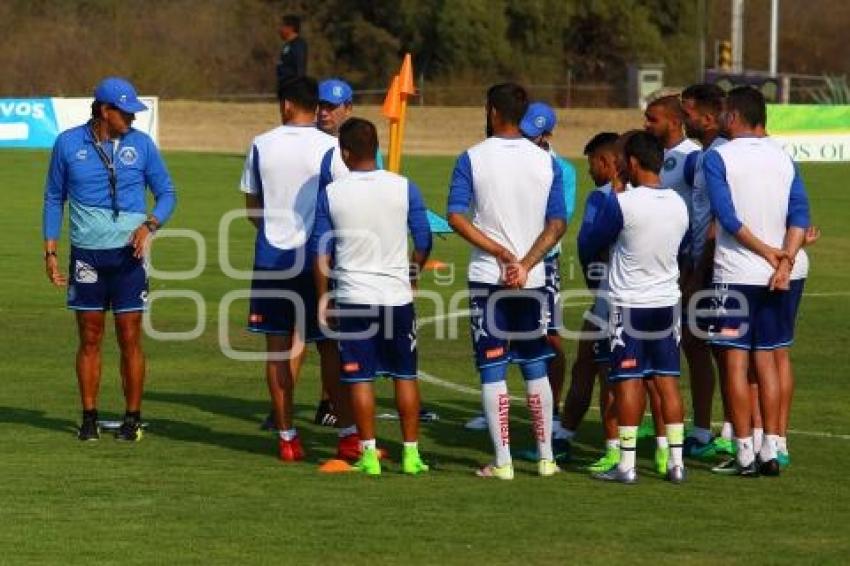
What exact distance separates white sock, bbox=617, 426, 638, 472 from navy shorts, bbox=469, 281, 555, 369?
60 centimetres

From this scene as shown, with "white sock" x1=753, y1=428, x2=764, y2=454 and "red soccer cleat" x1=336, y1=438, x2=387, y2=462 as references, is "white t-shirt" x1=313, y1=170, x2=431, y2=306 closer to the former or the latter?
"red soccer cleat" x1=336, y1=438, x2=387, y2=462

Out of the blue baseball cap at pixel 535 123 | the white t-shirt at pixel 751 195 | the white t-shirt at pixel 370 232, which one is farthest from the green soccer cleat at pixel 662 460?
the blue baseball cap at pixel 535 123

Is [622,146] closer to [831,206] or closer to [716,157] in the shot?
[716,157]

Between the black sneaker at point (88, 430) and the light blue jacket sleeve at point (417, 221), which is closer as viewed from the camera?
the light blue jacket sleeve at point (417, 221)

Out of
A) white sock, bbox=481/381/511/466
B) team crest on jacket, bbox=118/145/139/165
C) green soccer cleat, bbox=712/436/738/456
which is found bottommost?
green soccer cleat, bbox=712/436/738/456

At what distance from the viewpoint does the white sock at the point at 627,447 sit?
440 inches

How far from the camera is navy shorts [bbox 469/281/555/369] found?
1124cm

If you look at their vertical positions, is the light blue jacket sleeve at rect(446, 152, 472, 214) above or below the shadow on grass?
above

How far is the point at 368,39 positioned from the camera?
73.4m

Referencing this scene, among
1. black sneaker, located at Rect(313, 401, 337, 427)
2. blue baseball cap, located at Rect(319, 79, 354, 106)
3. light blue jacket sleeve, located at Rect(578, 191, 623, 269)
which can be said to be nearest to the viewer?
light blue jacket sleeve, located at Rect(578, 191, 623, 269)

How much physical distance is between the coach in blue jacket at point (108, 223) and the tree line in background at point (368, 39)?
53915mm

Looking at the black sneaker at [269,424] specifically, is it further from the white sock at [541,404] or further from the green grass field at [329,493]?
the white sock at [541,404]

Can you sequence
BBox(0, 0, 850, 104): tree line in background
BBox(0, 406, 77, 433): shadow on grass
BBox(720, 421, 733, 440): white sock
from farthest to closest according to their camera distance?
1. BBox(0, 0, 850, 104): tree line in background
2. BBox(0, 406, 77, 433): shadow on grass
3. BBox(720, 421, 733, 440): white sock

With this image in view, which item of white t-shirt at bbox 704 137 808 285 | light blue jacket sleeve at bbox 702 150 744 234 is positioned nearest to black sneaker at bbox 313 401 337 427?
white t-shirt at bbox 704 137 808 285
